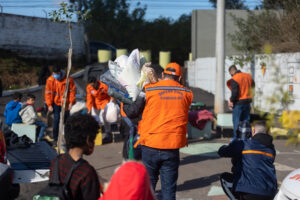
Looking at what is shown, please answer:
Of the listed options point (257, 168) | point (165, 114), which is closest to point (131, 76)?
point (165, 114)

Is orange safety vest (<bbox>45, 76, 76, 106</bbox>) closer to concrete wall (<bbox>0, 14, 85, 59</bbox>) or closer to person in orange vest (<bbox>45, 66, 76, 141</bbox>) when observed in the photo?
person in orange vest (<bbox>45, 66, 76, 141</bbox>)

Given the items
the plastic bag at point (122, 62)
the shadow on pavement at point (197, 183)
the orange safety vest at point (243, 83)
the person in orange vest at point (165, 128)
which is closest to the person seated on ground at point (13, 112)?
the plastic bag at point (122, 62)

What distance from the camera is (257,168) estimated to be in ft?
13.7

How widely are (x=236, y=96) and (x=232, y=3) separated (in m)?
43.5

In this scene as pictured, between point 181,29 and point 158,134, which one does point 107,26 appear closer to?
point 181,29

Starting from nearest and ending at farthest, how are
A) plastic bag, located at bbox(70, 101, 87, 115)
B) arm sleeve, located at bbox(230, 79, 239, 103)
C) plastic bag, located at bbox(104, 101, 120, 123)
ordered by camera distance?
arm sleeve, located at bbox(230, 79, 239, 103), plastic bag, located at bbox(104, 101, 120, 123), plastic bag, located at bbox(70, 101, 87, 115)

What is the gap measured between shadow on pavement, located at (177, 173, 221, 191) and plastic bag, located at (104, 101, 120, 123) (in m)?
3.65

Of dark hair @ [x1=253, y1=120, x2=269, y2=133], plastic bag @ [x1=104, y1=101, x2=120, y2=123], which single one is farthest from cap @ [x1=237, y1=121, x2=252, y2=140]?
plastic bag @ [x1=104, y1=101, x2=120, y2=123]

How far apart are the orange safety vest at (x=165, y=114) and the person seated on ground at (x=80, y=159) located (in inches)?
60.7

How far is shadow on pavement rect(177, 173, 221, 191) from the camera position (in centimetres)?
620

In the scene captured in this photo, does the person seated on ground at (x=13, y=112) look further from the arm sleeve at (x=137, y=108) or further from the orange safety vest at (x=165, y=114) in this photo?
the orange safety vest at (x=165, y=114)

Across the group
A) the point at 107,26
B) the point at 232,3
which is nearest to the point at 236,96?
the point at 107,26

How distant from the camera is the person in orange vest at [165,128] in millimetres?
4387

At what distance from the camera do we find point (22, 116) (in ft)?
29.2
